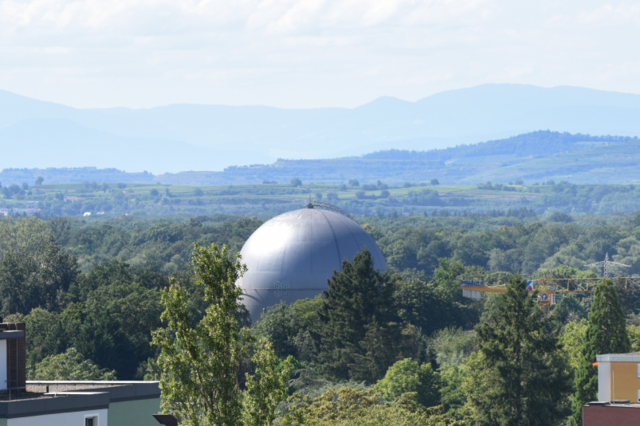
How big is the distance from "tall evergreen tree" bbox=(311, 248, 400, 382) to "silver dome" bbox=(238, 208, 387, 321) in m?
16.9

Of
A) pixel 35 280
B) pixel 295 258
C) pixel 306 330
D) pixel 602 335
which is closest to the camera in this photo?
pixel 602 335

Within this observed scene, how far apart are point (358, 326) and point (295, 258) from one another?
21.5 meters

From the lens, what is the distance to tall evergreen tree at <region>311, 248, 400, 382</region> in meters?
→ 72.6

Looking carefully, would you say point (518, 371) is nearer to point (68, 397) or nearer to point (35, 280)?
point (68, 397)

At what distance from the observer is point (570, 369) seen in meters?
67.6

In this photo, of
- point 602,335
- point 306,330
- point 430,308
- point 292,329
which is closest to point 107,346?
point 292,329

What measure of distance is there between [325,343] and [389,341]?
501cm

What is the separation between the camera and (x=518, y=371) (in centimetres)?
5550

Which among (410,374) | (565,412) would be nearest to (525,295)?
(565,412)

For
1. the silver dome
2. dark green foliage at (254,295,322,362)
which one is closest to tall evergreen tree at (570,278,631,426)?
dark green foliage at (254,295,322,362)

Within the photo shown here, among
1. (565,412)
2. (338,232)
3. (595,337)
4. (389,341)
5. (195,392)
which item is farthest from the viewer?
(338,232)

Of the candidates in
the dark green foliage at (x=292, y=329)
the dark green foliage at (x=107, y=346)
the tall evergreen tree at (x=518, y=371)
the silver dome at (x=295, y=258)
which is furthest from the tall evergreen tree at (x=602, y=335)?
the silver dome at (x=295, y=258)

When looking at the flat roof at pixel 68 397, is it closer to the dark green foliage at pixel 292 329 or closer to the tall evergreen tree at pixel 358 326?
the tall evergreen tree at pixel 358 326

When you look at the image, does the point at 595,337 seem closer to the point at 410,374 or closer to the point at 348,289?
the point at 410,374
